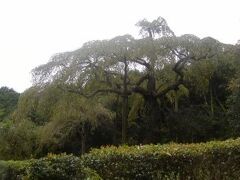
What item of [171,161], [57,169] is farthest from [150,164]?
[57,169]

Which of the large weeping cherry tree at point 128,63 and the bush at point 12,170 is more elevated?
the large weeping cherry tree at point 128,63

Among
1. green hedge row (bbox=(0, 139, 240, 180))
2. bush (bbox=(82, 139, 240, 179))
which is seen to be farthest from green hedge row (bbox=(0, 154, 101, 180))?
bush (bbox=(82, 139, 240, 179))

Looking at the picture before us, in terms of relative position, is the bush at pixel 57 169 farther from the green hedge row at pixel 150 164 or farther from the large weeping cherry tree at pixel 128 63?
the large weeping cherry tree at pixel 128 63

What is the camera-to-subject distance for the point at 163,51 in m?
18.0

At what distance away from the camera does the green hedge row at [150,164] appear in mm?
7270

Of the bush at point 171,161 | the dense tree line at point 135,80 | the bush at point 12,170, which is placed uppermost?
the dense tree line at point 135,80

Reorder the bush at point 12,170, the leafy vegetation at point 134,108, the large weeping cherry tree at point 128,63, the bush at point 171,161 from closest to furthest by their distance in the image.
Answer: the bush at point 171,161, the leafy vegetation at point 134,108, the bush at point 12,170, the large weeping cherry tree at point 128,63

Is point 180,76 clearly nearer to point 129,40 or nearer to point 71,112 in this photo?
point 129,40

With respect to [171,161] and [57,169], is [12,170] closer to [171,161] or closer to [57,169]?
[57,169]

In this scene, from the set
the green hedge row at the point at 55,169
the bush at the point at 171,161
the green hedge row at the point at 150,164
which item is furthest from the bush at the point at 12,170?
the bush at the point at 171,161

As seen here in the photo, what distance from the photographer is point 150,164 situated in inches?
309

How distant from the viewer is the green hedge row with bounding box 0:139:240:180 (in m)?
7.27

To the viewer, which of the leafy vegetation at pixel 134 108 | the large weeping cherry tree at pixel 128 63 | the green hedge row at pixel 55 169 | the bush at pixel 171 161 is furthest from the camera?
Result: the large weeping cherry tree at pixel 128 63

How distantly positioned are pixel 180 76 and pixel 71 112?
4640mm
